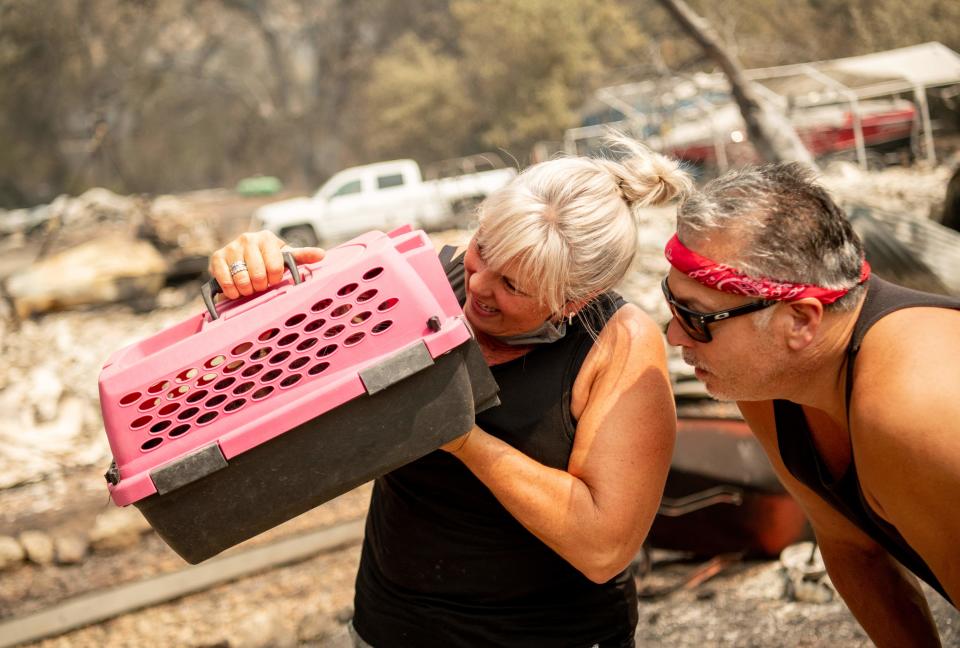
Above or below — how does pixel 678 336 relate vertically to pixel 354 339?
below

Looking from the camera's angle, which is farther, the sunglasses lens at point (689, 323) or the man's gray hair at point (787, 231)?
the sunglasses lens at point (689, 323)

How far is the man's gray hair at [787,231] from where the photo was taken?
1.42 m

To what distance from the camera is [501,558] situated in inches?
66.2

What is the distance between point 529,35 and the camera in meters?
27.2

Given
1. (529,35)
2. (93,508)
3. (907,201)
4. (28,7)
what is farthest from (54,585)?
(28,7)

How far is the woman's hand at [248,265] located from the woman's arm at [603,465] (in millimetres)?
494

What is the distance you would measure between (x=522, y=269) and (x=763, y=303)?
0.44 meters

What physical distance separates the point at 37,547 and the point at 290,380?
4.12 meters

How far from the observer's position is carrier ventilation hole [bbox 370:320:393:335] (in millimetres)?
1411

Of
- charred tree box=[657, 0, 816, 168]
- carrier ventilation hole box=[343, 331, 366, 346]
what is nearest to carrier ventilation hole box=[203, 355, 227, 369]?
carrier ventilation hole box=[343, 331, 366, 346]

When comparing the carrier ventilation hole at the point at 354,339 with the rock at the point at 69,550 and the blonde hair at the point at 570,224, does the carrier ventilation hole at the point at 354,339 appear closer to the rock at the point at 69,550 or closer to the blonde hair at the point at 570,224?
the blonde hair at the point at 570,224

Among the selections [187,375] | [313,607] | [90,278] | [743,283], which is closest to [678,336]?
[743,283]

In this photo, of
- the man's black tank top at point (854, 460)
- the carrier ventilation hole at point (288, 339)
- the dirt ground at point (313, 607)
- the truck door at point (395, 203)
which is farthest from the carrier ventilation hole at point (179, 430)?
the truck door at point (395, 203)

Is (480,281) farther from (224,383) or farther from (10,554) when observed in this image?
(10,554)
